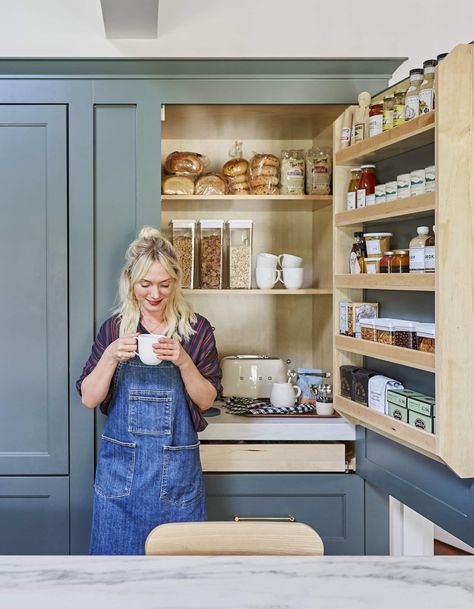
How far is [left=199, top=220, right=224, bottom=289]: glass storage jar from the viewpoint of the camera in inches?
98.1

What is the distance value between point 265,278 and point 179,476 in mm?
923

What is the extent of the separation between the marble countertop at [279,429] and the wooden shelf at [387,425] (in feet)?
0.24

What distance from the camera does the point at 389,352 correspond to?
1.82 meters

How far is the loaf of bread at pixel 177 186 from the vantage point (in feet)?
8.05

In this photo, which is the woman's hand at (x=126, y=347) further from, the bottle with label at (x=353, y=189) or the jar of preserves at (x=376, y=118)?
the jar of preserves at (x=376, y=118)

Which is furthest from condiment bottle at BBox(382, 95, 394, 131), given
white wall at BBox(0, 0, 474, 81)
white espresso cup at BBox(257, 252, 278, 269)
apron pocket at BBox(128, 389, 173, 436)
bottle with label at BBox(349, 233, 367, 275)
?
apron pocket at BBox(128, 389, 173, 436)

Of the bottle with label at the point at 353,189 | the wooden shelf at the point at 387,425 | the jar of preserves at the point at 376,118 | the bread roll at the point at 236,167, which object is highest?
the jar of preserves at the point at 376,118

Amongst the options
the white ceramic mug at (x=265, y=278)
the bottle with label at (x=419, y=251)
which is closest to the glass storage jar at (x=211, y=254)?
the white ceramic mug at (x=265, y=278)

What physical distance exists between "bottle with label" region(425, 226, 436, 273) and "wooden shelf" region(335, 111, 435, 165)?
0.30 metres

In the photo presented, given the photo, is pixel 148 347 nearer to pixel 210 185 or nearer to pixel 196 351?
pixel 196 351

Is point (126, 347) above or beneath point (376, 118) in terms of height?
beneath
